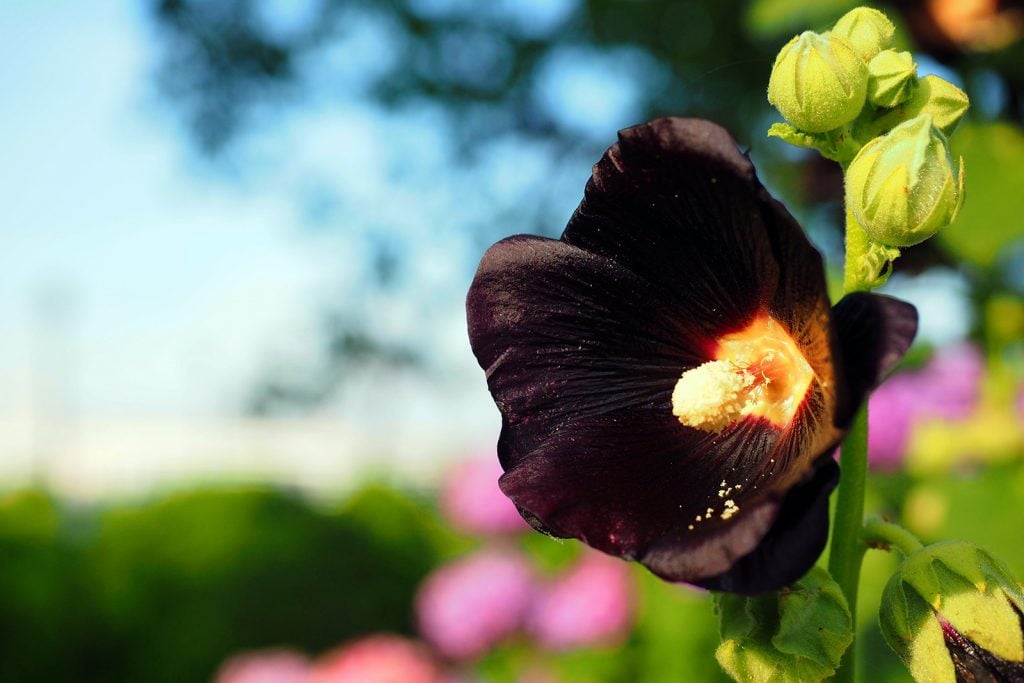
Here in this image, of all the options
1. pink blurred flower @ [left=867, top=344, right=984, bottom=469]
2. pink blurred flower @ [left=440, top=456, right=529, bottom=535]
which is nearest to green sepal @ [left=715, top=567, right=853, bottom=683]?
pink blurred flower @ [left=867, top=344, right=984, bottom=469]

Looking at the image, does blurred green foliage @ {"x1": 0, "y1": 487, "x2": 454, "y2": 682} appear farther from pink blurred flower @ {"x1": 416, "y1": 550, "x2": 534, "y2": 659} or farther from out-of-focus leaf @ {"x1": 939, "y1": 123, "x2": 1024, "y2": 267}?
out-of-focus leaf @ {"x1": 939, "y1": 123, "x2": 1024, "y2": 267}

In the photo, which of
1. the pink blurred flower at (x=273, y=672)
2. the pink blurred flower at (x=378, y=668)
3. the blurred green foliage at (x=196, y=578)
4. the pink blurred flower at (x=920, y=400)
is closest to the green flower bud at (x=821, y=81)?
the pink blurred flower at (x=920, y=400)

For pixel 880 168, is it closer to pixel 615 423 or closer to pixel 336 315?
pixel 615 423

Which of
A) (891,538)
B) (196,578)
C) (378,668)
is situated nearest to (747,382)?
(891,538)

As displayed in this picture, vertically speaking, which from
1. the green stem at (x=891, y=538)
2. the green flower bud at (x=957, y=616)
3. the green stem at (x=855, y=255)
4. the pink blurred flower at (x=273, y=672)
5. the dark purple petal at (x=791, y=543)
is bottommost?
the pink blurred flower at (x=273, y=672)

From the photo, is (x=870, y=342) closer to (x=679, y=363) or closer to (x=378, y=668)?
(x=679, y=363)

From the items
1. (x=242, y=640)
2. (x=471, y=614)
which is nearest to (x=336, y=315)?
(x=242, y=640)

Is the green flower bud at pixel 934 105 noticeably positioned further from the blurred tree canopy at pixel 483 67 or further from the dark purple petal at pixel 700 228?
the blurred tree canopy at pixel 483 67
